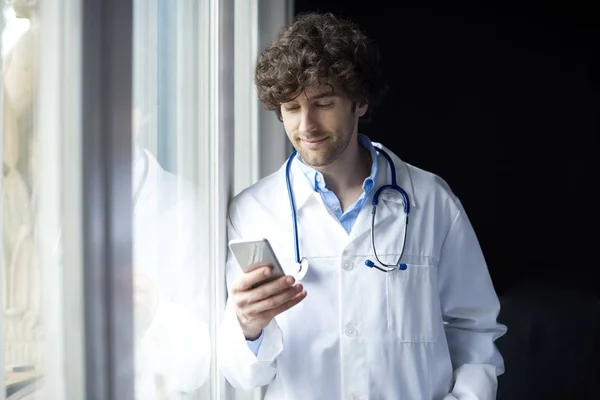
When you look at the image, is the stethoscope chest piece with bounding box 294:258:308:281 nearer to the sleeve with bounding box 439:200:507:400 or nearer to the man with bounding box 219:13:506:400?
the man with bounding box 219:13:506:400

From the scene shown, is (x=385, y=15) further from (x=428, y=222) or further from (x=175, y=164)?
(x=175, y=164)

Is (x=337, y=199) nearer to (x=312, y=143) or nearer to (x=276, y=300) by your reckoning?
(x=312, y=143)

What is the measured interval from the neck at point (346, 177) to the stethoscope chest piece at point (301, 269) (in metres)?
0.17

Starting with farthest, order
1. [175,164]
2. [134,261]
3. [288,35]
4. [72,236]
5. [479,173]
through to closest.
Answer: [479,173], [288,35], [175,164], [134,261], [72,236]

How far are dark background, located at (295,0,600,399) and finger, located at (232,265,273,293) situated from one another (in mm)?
1412

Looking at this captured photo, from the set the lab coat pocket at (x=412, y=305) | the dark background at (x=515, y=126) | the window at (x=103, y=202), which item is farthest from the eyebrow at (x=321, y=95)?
the dark background at (x=515, y=126)

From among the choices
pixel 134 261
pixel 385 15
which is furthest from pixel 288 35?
pixel 385 15

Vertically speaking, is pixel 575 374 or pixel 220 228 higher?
pixel 220 228

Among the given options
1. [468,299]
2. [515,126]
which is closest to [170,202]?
[468,299]

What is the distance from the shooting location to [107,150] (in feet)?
3.04

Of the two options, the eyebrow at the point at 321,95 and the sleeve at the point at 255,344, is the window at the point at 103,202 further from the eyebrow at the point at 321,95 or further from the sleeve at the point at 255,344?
the eyebrow at the point at 321,95

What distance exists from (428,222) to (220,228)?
427mm

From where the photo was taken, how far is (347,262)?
144 centimetres

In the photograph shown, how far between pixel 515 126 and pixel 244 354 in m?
1.54
